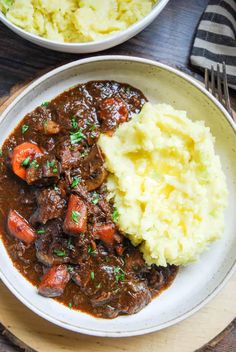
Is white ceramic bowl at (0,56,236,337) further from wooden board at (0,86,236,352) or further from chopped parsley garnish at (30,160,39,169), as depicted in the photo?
chopped parsley garnish at (30,160,39,169)

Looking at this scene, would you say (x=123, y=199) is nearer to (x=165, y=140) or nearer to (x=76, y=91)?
(x=165, y=140)

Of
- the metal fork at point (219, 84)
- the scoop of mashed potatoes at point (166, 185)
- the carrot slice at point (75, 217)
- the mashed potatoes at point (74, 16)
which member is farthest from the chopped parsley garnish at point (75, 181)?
the metal fork at point (219, 84)

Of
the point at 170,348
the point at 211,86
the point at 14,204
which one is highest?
the point at 211,86

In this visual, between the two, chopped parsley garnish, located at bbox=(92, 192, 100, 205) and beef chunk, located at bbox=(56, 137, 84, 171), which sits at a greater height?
beef chunk, located at bbox=(56, 137, 84, 171)

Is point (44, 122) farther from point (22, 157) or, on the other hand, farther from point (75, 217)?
point (75, 217)

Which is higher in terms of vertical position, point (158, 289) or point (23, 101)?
point (23, 101)

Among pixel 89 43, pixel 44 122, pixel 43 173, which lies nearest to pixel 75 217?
pixel 43 173

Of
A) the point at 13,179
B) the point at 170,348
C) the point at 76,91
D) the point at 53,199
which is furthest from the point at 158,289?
the point at 76,91

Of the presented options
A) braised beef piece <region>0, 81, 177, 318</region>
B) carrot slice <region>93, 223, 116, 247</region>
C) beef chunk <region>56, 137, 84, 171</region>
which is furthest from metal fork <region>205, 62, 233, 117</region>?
carrot slice <region>93, 223, 116, 247</region>
